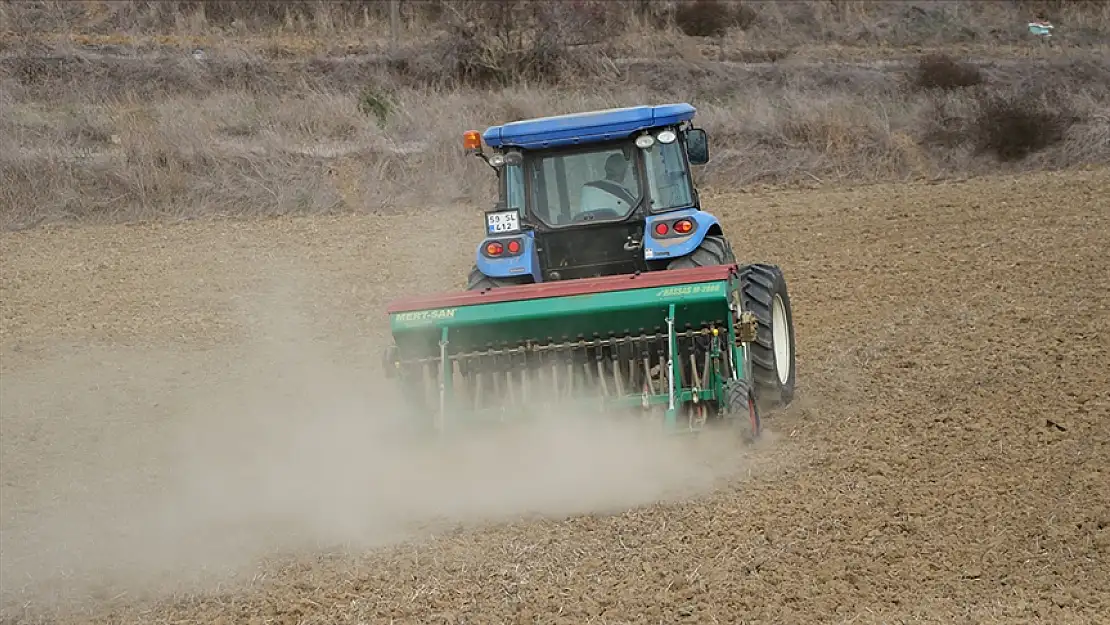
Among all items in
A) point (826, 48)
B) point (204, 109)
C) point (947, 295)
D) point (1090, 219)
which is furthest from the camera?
→ point (826, 48)

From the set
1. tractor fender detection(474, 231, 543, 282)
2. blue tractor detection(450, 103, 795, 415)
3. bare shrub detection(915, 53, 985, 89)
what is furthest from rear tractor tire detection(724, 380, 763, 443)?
bare shrub detection(915, 53, 985, 89)

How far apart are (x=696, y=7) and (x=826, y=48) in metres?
3.50

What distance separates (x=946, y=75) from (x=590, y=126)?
14.9m

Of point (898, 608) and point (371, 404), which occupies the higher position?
point (898, 608)

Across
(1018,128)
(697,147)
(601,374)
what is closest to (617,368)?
(601,374)

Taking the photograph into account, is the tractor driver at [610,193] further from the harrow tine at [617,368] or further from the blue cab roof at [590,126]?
the harrow tine at [617,368]

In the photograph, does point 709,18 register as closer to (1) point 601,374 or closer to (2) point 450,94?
(2) point 450,94

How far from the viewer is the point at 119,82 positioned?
22.0 m

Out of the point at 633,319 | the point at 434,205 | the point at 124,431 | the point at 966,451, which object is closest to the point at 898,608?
the point at 966,451

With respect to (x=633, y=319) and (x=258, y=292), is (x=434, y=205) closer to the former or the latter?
(x=258, y=292)

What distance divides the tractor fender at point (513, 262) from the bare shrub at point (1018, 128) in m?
10.2

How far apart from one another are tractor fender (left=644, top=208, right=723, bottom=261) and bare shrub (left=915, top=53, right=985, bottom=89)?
13.8 meters

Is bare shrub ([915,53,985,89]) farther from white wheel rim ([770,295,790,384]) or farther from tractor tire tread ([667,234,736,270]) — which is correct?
tractor tire tread ([667,234,736,270])

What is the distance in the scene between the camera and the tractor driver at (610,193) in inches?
286
